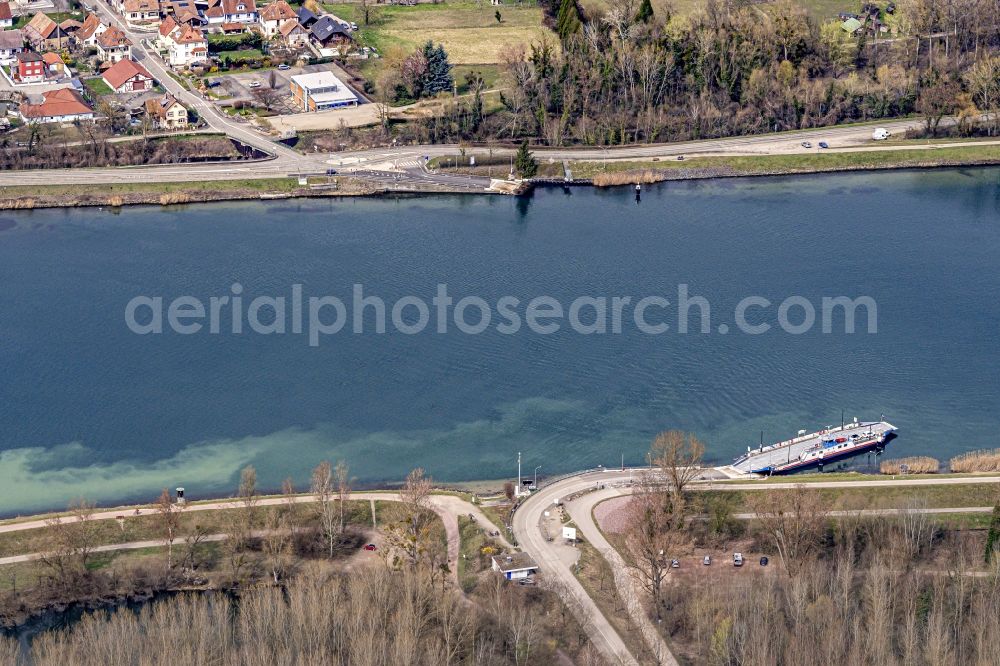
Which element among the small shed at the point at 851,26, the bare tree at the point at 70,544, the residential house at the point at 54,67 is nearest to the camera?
the bare tree at the point at 70,544

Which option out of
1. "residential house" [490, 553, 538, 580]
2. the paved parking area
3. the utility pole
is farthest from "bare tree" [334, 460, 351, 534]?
the paved parking area

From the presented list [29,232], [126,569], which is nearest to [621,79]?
[29,232]

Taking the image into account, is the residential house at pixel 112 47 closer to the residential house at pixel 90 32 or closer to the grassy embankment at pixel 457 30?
the residential house at pixel 90 32

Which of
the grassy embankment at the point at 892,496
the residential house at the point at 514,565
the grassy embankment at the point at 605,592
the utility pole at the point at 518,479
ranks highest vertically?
the utility pole at the point at 518,479

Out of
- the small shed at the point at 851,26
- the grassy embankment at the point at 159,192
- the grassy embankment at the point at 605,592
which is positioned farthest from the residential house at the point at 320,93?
the grassy embankment at the point at 605,592

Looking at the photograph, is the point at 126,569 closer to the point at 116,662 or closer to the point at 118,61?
the point at 116,662

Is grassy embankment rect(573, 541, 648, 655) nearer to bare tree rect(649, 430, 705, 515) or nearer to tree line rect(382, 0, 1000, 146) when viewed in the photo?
bare tree rect(649, 430, 705, 515)

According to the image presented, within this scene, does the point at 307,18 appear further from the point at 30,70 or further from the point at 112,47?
the point at 30,70
